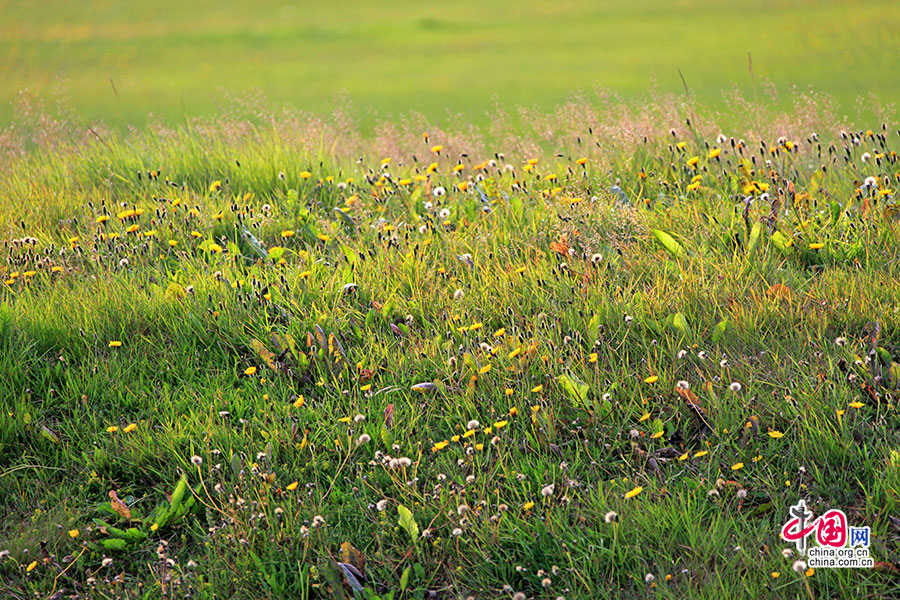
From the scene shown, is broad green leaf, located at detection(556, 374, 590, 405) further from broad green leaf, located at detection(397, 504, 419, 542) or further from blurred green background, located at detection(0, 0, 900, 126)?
blurred green background, located at detection(0, 0, 900, 126)

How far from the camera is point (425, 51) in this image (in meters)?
17.0

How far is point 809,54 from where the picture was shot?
11.6 metres

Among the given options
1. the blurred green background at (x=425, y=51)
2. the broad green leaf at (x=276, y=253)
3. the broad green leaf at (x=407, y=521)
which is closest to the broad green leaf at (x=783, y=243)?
the broad green leaf at (x=407, y=521)

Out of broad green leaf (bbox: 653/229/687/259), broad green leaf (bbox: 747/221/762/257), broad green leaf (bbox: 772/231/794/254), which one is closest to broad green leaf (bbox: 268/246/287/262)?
broad green leaf (bbox: 653/229/687/259)

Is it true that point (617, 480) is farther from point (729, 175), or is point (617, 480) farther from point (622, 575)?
point (729, 175)

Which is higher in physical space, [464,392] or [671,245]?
[671,245]

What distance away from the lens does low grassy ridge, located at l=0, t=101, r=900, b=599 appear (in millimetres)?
2299

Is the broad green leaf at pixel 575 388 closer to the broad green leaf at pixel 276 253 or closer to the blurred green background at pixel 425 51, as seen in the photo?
the broad green leaf at pixel 276 253

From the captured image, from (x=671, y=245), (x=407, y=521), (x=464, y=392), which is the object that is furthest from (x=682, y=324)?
(x=407, y=521)

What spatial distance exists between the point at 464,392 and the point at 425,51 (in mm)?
15417

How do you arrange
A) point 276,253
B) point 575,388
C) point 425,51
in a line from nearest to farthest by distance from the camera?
point 575,388 → point 276,253 → point 425,51

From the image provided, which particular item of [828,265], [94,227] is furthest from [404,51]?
[828,265]

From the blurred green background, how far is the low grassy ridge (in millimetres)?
4273

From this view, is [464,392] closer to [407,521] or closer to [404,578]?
[407,521]
